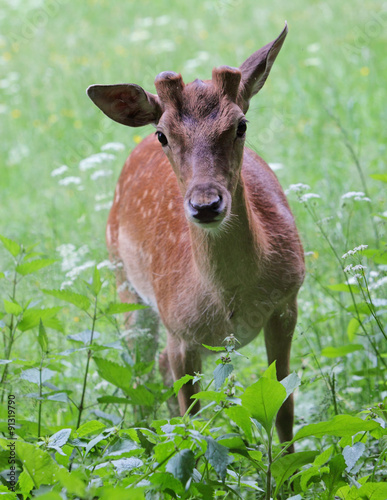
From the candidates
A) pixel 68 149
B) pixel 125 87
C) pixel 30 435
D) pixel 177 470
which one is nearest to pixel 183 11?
pixel 68 149

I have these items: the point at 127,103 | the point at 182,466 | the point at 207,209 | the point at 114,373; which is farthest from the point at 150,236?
the point at 182,466

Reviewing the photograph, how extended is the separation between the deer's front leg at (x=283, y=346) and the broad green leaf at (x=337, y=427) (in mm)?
1396

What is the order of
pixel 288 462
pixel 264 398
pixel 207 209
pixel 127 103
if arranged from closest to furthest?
pixel 264 398
pixel 288 462
pixel 207 209
pixel 127 103

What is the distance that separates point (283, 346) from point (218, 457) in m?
1.69

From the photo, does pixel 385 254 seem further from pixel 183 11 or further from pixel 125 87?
pixel 183 11

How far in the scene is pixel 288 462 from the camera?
243cm

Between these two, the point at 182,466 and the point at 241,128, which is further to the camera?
the point at 241,128

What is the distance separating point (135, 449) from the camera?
2438 millimetres

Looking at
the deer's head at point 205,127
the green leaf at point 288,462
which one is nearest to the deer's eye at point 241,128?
the deer's head at point 205,127

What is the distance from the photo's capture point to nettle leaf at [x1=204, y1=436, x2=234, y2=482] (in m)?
2.20

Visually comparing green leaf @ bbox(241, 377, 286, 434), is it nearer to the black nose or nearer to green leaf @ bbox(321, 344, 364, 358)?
the black nose

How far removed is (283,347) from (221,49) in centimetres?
721

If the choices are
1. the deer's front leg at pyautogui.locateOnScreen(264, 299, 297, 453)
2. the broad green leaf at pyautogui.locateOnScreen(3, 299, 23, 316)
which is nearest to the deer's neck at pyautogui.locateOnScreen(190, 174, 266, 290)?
the deer's front leg at pyautogui.locateOnScreen(264, 299, 297, 453)

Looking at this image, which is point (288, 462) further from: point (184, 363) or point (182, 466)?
point (184, 363)
